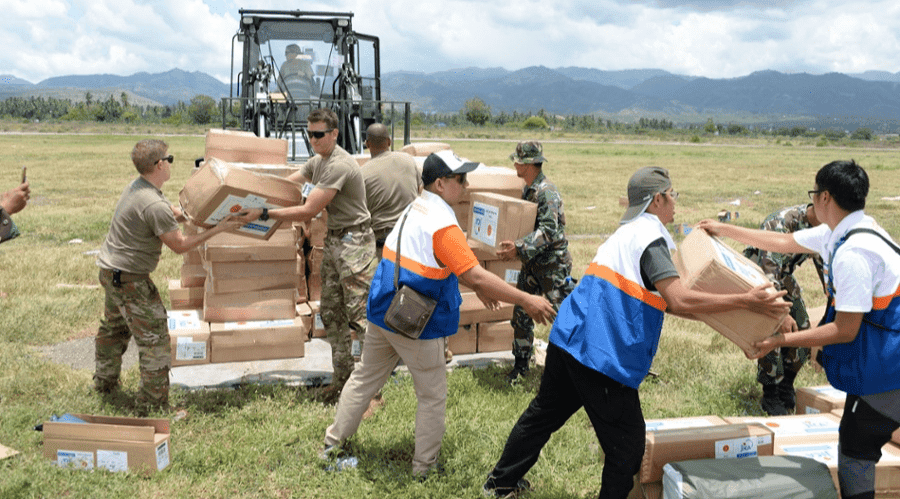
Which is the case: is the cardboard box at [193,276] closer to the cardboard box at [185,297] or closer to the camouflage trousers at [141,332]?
the cardboard box at [185,297]

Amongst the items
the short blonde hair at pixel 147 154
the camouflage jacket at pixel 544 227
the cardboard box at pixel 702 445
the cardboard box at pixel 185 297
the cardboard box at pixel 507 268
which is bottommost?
the cardboard box at pixel 702 445

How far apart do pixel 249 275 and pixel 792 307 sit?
3855 millimetres

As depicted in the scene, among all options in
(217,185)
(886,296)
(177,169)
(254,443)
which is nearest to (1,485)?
(254,443)

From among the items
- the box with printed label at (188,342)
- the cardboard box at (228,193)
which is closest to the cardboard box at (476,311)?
the cardboard box at (228,193)

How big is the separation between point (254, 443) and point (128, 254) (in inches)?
53.5

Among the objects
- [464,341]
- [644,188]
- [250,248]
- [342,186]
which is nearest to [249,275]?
[250,248]

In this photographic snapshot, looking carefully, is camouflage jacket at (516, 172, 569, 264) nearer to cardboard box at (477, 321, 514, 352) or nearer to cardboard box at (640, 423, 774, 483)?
cardboard box at (477, 321, 514, 352)

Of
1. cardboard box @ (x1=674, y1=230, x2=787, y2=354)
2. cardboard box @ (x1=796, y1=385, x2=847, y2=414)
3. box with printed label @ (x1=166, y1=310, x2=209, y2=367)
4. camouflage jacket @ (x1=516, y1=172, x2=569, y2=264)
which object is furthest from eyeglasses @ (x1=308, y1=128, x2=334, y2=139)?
cardboard box @ (x1=796, y1=385, x2=847, y2=414)

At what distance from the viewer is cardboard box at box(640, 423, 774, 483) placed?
3098 mm

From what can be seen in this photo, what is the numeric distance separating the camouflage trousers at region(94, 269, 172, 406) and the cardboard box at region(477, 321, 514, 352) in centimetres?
249

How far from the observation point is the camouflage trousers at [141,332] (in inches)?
163

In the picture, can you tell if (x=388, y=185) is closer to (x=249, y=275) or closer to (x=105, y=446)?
(x=249, y=275)

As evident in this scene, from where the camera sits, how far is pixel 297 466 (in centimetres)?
379

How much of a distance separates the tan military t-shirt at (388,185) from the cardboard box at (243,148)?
91 cm
